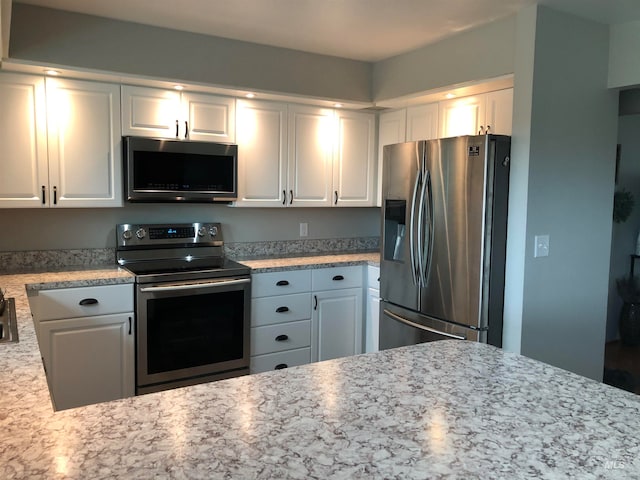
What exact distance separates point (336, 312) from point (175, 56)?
202 cm

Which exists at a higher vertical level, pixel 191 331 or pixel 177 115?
pixel 177 115

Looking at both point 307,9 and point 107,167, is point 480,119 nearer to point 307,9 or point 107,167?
point 307,9

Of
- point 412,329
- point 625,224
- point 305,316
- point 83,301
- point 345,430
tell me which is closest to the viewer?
point 345,430

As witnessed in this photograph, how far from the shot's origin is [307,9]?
2.89 metres

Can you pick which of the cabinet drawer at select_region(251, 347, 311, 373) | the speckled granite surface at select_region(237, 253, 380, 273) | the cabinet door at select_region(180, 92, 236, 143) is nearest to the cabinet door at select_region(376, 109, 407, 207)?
the speckled granite surface at select_region(237, 253, 380, 273)

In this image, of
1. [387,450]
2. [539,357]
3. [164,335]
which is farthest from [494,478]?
[164,335]

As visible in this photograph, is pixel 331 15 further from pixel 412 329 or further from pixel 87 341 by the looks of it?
pixel 87 341

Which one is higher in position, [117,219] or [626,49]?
[626,49]

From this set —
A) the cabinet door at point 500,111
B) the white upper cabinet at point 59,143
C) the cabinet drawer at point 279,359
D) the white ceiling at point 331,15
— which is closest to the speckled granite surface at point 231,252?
the white upper cabinet at point 59,143

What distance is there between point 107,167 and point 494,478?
292 centimetres

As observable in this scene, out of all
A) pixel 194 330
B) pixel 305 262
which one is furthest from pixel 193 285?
pixel 305 262

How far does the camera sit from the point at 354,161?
13.5 ft

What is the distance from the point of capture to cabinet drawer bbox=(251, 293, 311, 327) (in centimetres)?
347

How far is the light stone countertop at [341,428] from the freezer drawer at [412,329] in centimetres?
143
